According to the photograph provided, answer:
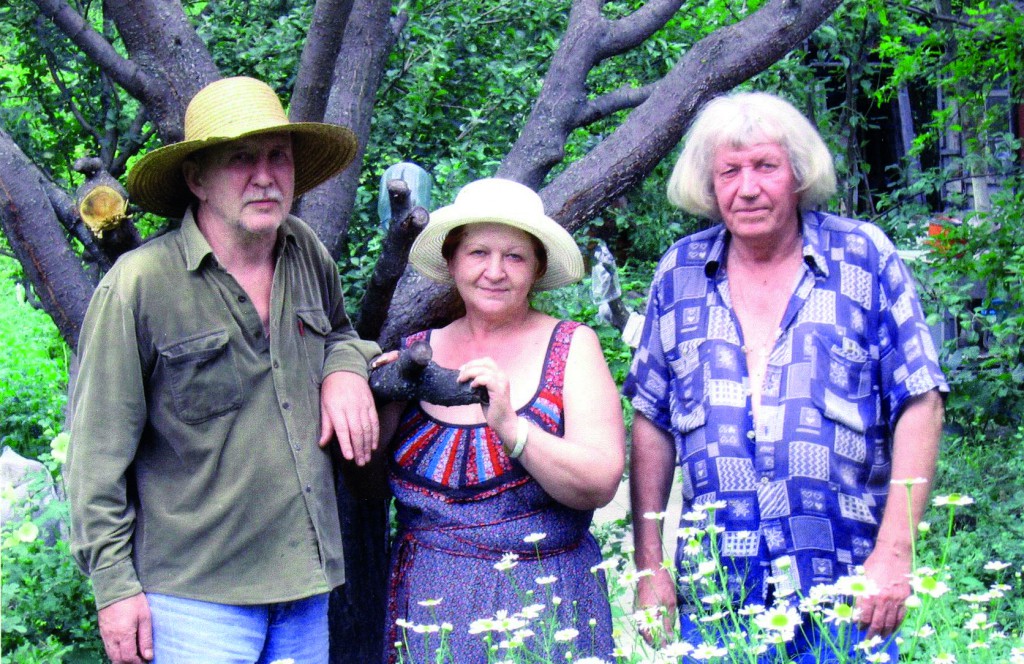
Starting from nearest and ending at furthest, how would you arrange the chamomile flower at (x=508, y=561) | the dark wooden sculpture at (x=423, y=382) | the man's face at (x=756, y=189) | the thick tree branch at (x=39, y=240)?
the chamomile flower at (x=508, y=561)
the dark wooden sculpture at (x=423, y=382)
the man's face at (x=756, y=189)
the thick tree branch at (x=39, y=240)

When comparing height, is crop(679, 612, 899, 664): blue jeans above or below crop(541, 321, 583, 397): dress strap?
below

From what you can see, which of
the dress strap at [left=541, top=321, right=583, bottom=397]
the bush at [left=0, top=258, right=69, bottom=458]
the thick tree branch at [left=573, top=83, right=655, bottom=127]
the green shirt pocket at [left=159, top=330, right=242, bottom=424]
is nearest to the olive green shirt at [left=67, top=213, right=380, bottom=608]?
the green shirt pocket at [left=159, top=330, right=242, bottom=424]

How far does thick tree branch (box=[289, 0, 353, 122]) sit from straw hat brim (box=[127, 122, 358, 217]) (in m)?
0.44

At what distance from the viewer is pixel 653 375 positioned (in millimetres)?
3045

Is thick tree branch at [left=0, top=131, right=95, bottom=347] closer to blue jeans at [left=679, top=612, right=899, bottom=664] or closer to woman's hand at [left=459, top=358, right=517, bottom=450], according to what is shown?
woman's hand at [left=459, top=358, right=517, bottom=450]

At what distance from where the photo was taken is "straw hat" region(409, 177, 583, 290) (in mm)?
2932

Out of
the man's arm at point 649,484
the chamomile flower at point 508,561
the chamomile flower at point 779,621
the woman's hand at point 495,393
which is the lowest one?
the chamomile flower at point 779,621

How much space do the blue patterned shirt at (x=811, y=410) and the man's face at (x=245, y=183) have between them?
1.01 metres

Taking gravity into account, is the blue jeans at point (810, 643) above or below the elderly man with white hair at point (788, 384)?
below

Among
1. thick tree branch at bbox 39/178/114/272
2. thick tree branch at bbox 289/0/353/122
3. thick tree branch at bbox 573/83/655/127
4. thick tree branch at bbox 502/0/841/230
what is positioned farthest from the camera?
thick tree branch at bbox 573/83/655/127

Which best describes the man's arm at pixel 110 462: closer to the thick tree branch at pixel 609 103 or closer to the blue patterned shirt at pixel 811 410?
the blue patterned shirt at pixel 811 410

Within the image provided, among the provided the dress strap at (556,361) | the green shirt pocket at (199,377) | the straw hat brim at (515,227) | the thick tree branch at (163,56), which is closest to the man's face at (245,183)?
the green shirt pocket at (199,377)

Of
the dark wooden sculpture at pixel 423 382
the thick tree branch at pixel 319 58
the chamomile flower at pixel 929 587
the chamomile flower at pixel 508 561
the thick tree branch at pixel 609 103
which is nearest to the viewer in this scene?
the chamomile flower at pixel 929 587

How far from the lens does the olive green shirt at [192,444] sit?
2.64m
